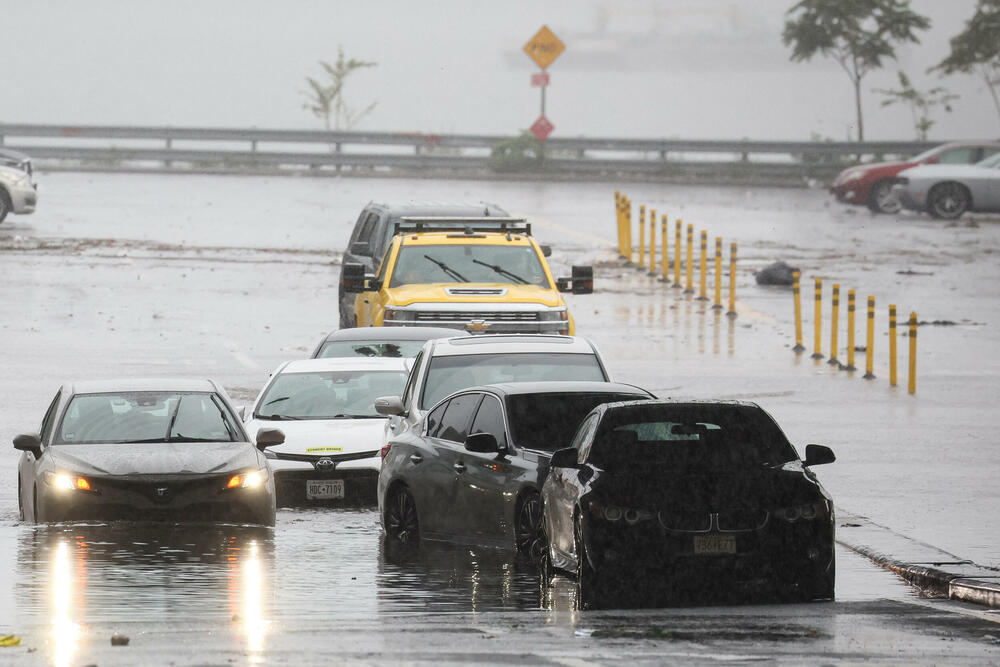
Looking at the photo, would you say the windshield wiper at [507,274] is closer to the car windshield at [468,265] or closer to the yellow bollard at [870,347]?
the car windshield at [468,265]

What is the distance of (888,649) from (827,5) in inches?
2160

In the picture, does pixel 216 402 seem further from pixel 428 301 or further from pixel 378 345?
pixel 428 301

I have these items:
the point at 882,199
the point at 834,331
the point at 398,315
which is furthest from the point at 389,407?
the point at 882,199

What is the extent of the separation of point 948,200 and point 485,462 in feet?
113

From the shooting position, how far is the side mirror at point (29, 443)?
1384 cm

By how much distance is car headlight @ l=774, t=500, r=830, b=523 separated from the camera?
35.7 ft

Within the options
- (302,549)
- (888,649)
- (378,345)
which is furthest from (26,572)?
(378,345)

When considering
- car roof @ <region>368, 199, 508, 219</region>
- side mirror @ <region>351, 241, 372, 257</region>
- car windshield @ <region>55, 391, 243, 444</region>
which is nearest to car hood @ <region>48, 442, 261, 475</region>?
car windshield @ <region>55, 391, 243, 444</region>

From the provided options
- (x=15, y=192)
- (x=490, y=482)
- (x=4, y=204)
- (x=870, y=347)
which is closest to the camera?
(x=490, y=482)

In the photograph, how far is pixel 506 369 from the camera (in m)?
15.6

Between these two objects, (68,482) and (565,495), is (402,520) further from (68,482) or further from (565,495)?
(565,495)

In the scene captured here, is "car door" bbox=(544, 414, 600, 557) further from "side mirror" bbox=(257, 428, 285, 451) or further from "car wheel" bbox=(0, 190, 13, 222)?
"car wheel" bbox=(0, 190, 13, 222)

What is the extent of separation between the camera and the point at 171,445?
1441 centimetres

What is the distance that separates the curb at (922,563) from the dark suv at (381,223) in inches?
453
